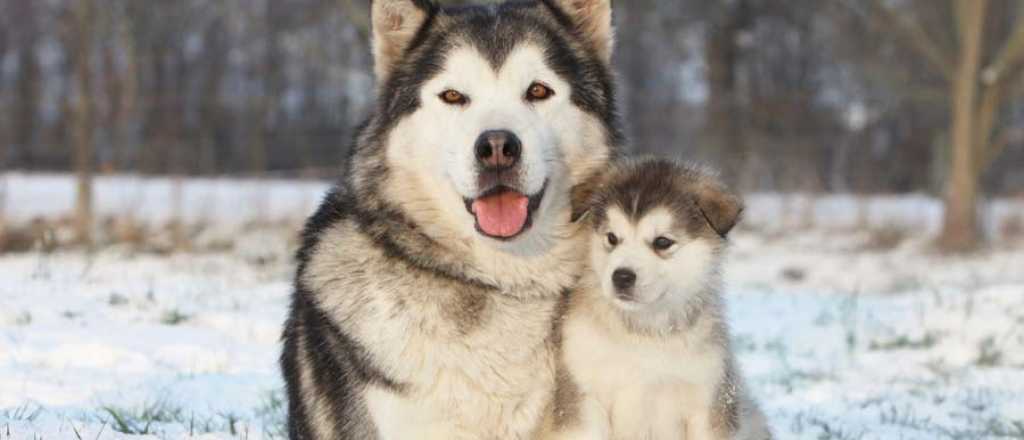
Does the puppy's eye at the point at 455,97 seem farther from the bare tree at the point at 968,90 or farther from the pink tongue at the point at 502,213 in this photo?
the bare tree at the point at 968,90

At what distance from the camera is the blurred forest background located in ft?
52.6

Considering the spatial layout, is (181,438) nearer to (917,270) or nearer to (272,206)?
(917,270)

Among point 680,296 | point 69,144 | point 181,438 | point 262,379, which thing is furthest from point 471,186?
point 69,144

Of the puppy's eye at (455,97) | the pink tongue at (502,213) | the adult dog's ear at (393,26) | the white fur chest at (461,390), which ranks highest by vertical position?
the adult dog's ear at (393,26)

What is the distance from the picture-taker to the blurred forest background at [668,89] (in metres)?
16.0

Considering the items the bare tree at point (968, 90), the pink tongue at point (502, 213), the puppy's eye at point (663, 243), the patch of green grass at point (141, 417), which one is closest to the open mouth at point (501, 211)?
the pink tongue at point (502, 213)

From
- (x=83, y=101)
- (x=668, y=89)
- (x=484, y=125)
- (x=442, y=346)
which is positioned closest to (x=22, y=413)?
(x=442, y=346)

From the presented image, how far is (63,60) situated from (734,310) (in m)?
30.5

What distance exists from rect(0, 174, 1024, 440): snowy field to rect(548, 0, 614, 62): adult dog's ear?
7.09ft

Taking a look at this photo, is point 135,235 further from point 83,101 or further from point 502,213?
point 502,213

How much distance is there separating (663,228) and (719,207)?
0.23m

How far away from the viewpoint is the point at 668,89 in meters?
26.1

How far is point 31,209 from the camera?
1565cm

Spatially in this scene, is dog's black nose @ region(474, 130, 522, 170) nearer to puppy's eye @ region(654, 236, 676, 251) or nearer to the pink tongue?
the pink tongue
